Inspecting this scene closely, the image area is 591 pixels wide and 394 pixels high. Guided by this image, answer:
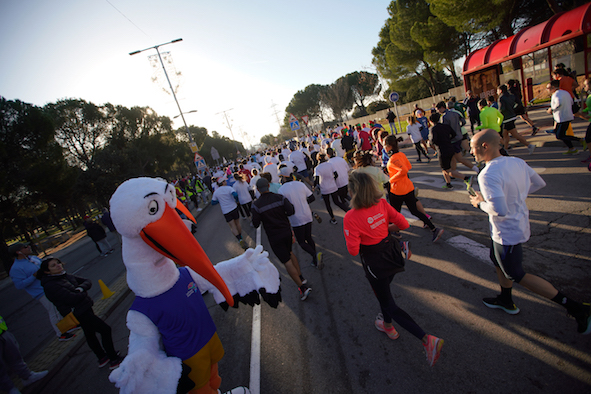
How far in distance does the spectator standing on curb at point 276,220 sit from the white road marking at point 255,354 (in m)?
0.81

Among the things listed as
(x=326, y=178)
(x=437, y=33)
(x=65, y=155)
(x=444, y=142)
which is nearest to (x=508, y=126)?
(x=444, y=142)

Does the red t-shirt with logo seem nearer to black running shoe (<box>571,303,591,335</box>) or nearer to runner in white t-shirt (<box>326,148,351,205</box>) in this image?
black running shoe (<box>571,303,591,335</box>)

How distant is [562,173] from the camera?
582cm

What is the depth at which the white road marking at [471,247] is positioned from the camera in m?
3.80

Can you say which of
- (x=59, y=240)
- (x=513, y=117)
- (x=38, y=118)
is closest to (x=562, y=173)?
(x=513, y=117)

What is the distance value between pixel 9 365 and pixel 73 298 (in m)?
1.71

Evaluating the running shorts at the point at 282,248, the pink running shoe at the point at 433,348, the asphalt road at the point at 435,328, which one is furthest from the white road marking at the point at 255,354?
the pink running shoe at the point at 433,348

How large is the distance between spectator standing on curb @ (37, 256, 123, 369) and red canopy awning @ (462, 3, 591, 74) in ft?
57.5

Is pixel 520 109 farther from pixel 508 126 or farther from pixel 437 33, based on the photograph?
pixel 437 33

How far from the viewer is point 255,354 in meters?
3.36

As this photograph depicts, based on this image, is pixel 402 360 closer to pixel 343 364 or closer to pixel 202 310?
pixel 343 364

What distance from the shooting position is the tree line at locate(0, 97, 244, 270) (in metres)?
15.6

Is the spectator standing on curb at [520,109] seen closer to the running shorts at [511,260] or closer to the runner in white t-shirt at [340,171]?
the runner in white t-shirt at [340,171]

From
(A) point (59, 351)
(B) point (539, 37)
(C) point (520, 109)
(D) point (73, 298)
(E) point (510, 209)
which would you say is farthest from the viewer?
(B) point (539, 37)
